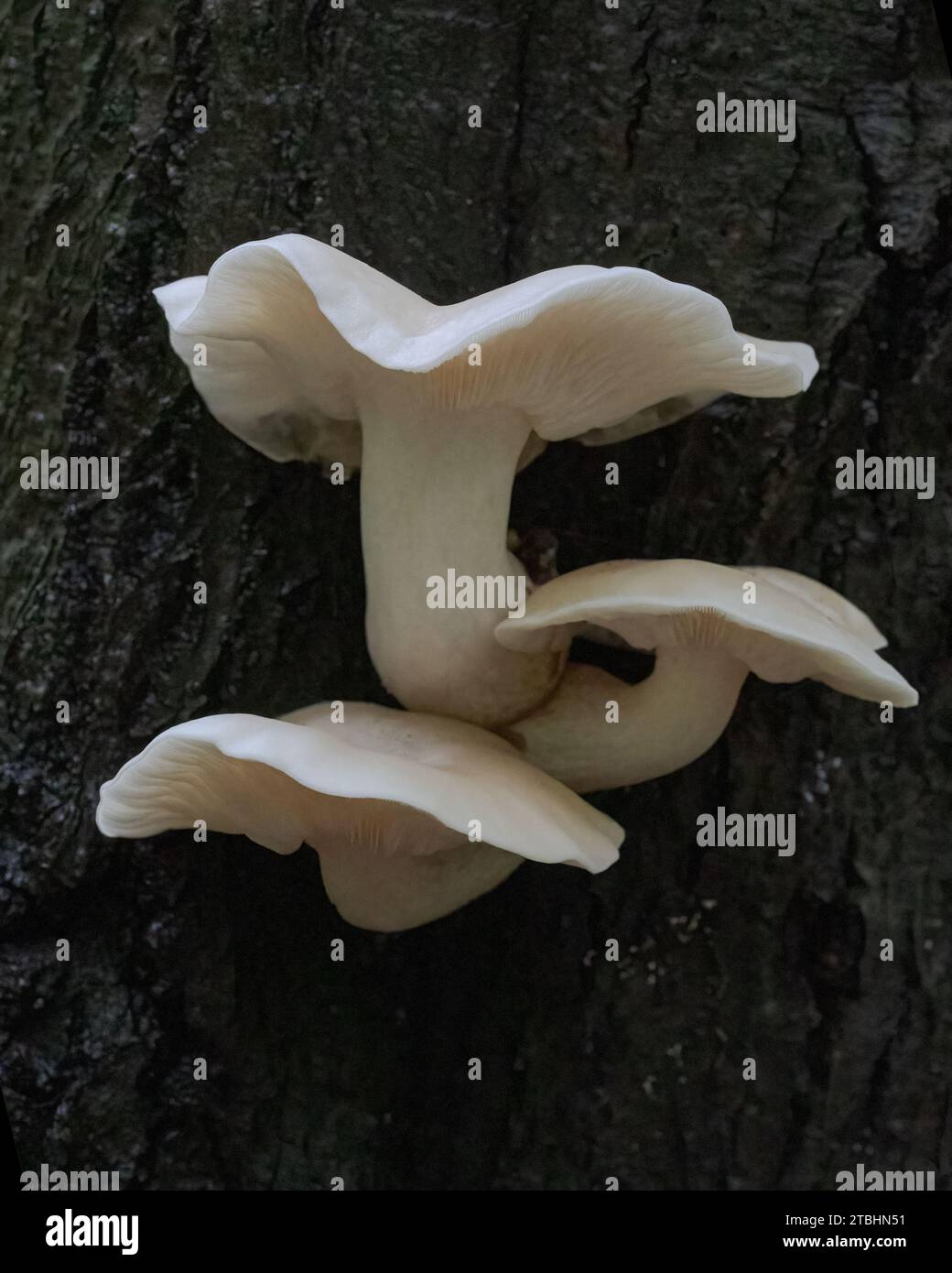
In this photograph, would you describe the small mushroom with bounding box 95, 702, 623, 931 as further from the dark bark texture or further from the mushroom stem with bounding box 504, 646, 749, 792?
the dark bark texture

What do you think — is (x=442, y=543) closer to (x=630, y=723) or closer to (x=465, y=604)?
(x=465, y=604)

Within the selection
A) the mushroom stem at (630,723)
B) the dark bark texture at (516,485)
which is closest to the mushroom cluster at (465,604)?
the mushroom stem at (630,723)

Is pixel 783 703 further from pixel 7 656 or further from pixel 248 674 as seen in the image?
pixel 7 656

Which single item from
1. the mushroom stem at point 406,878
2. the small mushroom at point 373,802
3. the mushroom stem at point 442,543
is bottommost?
the mushroom stem at point 406,878

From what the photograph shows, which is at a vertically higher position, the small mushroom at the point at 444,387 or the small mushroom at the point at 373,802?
the small mushroom at the point at 444,387

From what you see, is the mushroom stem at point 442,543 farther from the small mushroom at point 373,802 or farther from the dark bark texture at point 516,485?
the dark bark texture at point 516,485

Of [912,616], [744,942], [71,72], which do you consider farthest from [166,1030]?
[71,72]

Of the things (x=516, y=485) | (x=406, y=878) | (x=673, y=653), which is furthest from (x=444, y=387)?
(x=406, y=878)
